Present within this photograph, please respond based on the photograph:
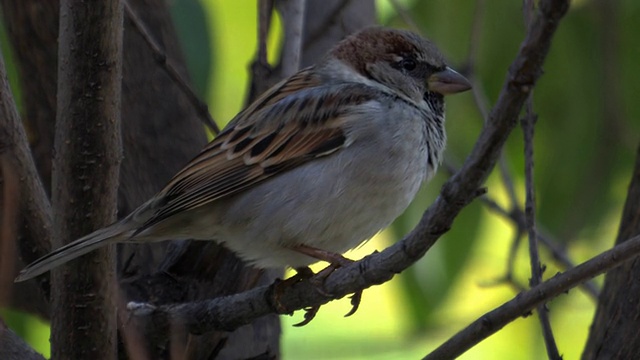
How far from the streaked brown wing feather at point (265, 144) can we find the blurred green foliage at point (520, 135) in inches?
13.9

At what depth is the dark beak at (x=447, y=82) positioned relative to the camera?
9.22ft

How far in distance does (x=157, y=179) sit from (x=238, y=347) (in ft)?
1.78

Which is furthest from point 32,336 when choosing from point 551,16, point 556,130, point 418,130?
point 551,16

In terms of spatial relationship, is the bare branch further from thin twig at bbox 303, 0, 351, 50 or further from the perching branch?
thin twig at bbox 303, 0, 351, 50

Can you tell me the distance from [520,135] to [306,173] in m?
0.91

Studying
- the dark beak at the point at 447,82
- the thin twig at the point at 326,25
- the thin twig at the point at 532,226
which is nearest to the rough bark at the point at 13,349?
the thin twig at the point at 532,226

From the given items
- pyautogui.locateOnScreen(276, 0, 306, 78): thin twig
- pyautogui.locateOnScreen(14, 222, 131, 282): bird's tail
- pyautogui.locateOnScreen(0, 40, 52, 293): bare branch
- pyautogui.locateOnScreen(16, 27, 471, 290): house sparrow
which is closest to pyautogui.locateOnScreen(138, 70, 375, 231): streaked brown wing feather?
pyautogui.locateOnScreen(16, 27, 471, 290): house sparrow

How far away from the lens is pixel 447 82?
2863 mm

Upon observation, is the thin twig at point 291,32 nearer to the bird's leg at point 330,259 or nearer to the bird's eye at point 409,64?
the bird's eye at point 409,64

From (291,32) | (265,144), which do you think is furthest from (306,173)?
(291,32)

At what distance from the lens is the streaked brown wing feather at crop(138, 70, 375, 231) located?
2645mm

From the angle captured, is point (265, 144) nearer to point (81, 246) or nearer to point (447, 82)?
point (447, 82)

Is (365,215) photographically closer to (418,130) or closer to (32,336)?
(418,130)

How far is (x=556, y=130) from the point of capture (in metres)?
3.18
